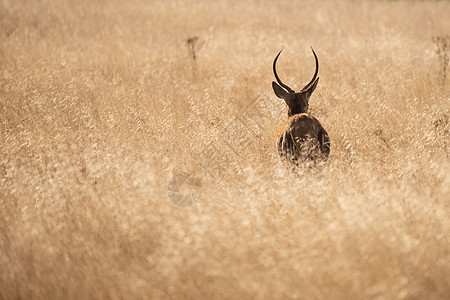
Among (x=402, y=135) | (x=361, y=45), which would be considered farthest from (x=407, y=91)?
(x=361, y=45)

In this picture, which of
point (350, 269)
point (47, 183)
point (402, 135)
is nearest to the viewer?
point (350, 269)

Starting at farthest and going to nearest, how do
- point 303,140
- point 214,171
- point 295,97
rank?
point 295,97 < point 214,171 < point 303,140

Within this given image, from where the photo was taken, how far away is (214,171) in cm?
396

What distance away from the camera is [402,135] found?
4.75 metres

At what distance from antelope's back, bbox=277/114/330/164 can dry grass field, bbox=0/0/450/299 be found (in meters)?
0.24

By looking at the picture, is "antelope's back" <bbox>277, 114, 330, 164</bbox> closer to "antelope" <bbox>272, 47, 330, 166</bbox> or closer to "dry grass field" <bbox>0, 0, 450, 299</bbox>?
"antelope" <bbox>272, 47, 330, 166</bbox>

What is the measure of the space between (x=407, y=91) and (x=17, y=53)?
22.4ft

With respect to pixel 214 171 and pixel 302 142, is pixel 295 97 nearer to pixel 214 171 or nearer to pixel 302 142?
pixel 302 142

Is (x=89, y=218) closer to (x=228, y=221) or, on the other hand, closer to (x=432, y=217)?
(x=228, y=221)

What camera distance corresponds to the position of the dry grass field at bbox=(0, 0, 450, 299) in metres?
2.39

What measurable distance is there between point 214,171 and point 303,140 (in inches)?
36.5

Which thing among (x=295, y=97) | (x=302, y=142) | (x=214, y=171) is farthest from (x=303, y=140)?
(x=214, y=171)

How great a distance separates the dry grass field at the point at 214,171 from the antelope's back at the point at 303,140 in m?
0.24

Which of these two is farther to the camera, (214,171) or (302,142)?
(214,171)
